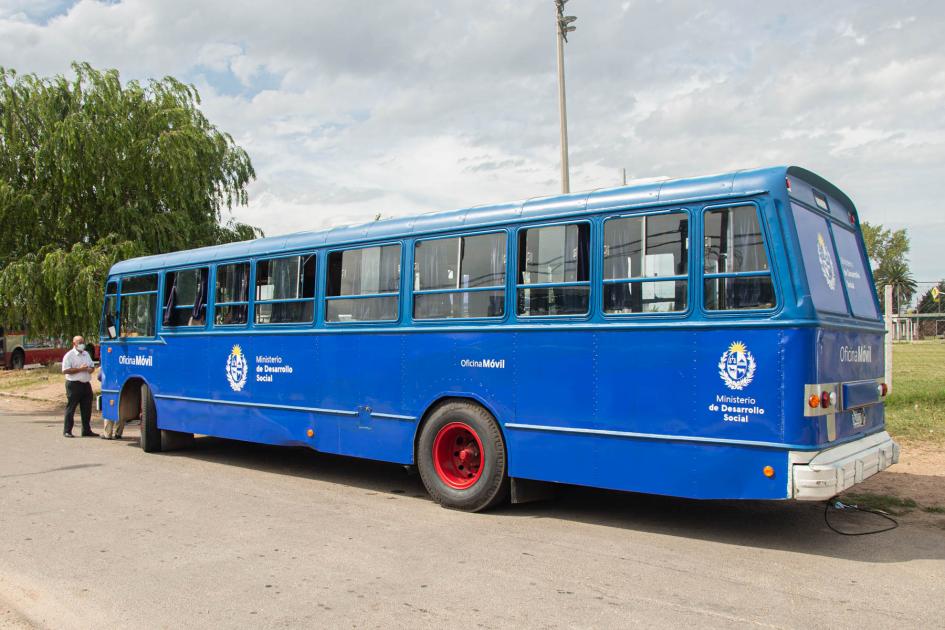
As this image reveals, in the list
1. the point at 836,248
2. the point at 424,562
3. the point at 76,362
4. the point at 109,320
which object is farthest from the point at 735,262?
the point at 76,362

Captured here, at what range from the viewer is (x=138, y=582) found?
17.6ft

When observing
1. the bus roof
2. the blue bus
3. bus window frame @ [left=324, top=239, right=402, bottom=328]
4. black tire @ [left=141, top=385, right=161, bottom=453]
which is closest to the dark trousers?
black tire @ [left=141, top=385, right=161, bottom=453]

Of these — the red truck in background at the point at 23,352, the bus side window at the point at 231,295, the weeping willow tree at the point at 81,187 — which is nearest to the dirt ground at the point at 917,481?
the bus side window at the point at 231,295

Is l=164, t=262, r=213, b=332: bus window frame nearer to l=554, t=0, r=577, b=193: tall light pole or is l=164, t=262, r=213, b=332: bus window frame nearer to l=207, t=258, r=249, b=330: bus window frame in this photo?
l=207, t=258, r=249, b=330: bus window frame

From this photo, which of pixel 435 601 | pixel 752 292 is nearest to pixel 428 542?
pixel 435 601

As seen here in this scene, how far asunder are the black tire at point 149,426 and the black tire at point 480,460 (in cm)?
538

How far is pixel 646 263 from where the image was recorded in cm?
658

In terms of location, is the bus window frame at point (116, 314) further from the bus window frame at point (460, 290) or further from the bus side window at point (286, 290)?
the bus window frame at point (460, 290)

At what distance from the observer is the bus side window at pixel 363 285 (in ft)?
27.6

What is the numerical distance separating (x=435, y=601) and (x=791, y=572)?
2528 mm

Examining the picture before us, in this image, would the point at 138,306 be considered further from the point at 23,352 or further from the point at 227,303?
the point at 23,352

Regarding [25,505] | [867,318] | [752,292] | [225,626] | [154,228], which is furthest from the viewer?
[154,228]

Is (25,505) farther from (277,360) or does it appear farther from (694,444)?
(694,444)

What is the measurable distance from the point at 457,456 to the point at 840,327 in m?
3.63
